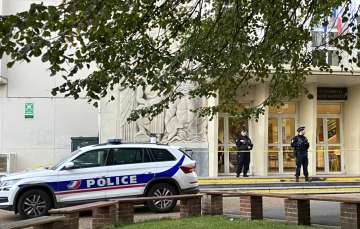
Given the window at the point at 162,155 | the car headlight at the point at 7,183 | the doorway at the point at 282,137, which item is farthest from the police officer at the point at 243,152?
the car headlight at the point at 7,183

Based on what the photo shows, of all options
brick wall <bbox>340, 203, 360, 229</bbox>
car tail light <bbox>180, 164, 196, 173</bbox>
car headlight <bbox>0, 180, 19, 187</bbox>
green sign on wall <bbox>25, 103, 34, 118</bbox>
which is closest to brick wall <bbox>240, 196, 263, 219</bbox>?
brick wall <bbox>340, 203, 360, 229</bbox>

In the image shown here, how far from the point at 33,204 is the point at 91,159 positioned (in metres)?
1.71

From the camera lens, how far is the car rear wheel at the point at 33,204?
13797mm

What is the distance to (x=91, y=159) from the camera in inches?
575

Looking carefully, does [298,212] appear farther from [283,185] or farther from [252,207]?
[283,185]

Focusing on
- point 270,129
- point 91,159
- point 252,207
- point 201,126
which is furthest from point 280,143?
point 252,207

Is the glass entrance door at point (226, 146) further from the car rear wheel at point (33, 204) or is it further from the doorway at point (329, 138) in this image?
the car rear wheel at point (33, 204)

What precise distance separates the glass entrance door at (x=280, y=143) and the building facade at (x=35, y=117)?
7.75m

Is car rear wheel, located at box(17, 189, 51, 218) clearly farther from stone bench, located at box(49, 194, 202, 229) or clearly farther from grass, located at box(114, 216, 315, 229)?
grass, located at box(114, 216, 315, 229)

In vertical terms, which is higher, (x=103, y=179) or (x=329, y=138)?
(x=329, y=138)

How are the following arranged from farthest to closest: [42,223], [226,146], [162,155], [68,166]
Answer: [226,146] < [162,155] < [68,166] < [42,223]

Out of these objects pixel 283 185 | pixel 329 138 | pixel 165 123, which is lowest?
pixel 283 185

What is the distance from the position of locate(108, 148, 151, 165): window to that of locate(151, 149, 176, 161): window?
18cm

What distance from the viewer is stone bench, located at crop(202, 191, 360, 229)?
10.2m
